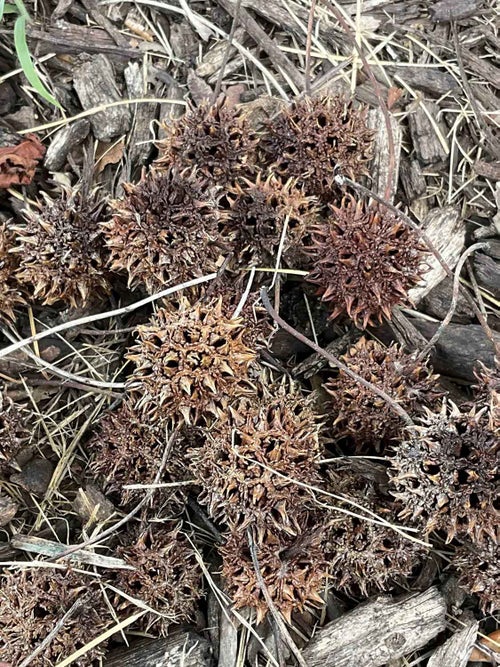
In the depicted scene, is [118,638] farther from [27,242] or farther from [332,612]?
[27,242]

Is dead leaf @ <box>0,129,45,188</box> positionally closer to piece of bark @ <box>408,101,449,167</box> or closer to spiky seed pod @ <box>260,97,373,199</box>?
spiky seed pod @ <box>260,97,373,199</box>

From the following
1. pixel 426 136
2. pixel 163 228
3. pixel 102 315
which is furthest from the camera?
pixel 426 136

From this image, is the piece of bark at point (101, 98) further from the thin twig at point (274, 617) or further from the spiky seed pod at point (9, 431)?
the thin twig at point (274, 617)

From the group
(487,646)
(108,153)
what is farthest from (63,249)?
(487,646)

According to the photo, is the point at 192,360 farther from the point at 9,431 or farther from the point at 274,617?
the point at 274,617

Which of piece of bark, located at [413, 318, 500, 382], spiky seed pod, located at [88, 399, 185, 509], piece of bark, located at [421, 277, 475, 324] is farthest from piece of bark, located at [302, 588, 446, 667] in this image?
piece of bark, located at [421, 277, 475, 324]

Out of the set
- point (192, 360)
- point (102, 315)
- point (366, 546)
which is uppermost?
point (192, 360)
